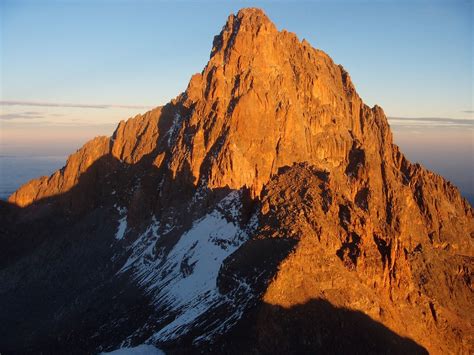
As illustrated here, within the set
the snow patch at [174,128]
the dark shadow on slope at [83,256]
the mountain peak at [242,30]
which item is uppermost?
the mountain peak at [242,30]

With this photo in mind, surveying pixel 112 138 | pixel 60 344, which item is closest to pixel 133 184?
pixel 112 138

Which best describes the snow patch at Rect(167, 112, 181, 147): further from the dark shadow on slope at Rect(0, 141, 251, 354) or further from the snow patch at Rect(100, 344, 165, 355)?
the snow patch at Rect(100, 344, 165, 355)

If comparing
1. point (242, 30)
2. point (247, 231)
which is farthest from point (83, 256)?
point (242, 30)

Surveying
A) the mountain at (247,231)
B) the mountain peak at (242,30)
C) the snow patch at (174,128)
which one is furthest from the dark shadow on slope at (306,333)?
the mountain peak at (242,30)

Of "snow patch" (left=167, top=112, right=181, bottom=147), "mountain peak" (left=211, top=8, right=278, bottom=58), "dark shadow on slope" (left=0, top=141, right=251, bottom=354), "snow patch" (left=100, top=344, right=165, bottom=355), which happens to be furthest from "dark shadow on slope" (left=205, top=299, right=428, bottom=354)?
"mountain peak" (left=211, top=8, right=278, bottom=58)

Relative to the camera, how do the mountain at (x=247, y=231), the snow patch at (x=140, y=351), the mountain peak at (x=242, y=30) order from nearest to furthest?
the mountain at (x=247, y=231)
the snow patch at (x=140, y=351)
the mountain peak at (x=242, y=30)

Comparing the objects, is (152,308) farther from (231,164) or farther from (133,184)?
(133,184)

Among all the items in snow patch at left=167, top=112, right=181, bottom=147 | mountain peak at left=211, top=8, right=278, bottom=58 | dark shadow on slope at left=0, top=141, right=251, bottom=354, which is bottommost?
dark shadow on slope at left=0, top=141, right=251, bottom=354

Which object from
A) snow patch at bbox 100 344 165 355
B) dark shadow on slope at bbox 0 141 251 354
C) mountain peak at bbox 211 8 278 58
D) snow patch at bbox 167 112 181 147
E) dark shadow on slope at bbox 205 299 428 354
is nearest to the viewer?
dark shadow on slope at bbox 205 299 428 354

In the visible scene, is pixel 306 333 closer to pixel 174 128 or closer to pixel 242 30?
pixel 174 128

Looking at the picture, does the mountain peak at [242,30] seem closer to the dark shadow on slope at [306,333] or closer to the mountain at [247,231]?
the mountain at [247,231]
